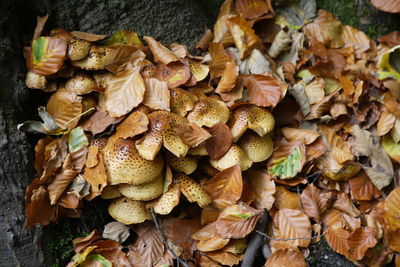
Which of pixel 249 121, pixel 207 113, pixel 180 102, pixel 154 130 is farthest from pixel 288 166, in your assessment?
pixel 154 130

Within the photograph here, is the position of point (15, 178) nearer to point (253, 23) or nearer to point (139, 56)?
point (139, 56)

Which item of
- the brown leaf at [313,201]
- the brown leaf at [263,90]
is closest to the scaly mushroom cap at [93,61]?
the brown leaf at [263,90]

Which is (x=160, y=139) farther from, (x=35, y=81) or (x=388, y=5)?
(x=388, y=5)

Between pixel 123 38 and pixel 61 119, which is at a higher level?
pixel 123 38

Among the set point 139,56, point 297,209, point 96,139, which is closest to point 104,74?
point 139,56

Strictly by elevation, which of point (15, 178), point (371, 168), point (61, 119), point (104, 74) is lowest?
point (371, 168)

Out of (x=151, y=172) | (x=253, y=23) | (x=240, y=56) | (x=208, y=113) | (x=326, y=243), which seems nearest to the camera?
(x=151, y=172)

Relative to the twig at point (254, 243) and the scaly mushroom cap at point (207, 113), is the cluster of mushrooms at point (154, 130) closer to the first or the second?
the scaly mushroom cap at point (207, 113)
